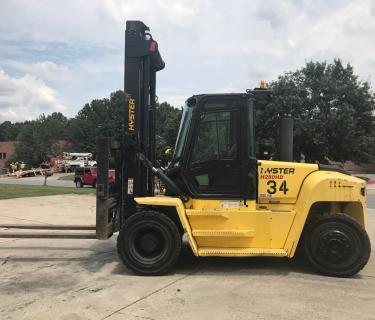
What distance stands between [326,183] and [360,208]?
0.86m

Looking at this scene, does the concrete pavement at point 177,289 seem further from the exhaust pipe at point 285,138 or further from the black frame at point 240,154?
the exhaust pipe at point 285,138

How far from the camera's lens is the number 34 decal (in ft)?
22.3

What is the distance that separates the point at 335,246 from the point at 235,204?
1.56 metres

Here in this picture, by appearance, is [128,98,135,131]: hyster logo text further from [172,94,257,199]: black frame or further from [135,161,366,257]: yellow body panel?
[135,161,366,257]: yellow body panel

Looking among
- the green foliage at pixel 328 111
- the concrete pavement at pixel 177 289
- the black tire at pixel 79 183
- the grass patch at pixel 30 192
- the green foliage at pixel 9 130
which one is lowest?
the concrete pavement at pixel 177 289

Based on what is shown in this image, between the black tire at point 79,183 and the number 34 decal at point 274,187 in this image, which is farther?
the black tire at point 79,183

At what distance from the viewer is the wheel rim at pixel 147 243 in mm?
6684

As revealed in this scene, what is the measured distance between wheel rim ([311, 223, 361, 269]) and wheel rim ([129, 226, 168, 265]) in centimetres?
225

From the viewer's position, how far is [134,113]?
24.4 feet

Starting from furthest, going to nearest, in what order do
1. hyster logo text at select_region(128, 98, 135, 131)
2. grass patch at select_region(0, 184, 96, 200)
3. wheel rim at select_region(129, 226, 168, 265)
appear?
grass patch at select_region(0, 184, 96, 200) < hyster logo text at select_region(128, 98, 135, 131) < wheel rim at select_region(129, 226, 168, 265)

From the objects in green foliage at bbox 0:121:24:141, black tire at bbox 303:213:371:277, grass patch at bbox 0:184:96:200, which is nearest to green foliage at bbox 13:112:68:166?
grass patch at bbox 0:184:96:200

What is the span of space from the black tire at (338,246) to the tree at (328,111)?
24751 mm

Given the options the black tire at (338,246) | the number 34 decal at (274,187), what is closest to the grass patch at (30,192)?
the number 34 decal at (274,187)

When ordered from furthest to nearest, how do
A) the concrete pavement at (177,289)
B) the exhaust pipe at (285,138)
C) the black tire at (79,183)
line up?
the black tire at (79,183) < the exhaust pipe at (285,138) < the concrete pavement at (177,289)
